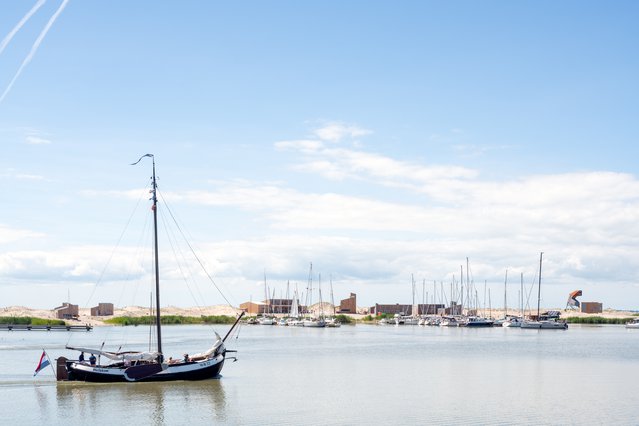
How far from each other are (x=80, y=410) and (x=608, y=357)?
202 ft

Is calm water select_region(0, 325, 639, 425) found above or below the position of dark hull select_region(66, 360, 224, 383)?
below

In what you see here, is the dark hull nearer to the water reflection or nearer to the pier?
the water reflection

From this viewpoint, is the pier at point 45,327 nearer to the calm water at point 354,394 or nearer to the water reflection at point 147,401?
the calm water at point 354,394

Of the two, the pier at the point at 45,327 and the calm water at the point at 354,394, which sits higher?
the calm water at the point at 354,394

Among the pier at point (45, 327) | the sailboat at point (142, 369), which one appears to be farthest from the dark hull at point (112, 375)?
the pier at point (45, 327)

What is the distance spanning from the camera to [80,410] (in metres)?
47.2

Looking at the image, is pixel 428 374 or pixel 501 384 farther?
pixel 428 374

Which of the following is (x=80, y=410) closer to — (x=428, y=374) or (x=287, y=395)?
(x=287, y=395)

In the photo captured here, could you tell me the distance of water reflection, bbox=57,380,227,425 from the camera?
4512cm

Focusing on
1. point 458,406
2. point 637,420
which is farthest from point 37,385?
point 637,420

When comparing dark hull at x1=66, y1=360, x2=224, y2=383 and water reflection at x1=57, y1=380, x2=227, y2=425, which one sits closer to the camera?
water reflection at x1=57, y1=380, x2=227, y2=425

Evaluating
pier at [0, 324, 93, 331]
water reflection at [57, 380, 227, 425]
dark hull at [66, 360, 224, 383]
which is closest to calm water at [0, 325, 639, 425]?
water reflection at [57, 380, 227, 425]

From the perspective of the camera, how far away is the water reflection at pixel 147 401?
148 feet

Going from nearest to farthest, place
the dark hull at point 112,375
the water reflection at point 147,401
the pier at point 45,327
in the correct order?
the water reflection at point 147,401
the dark hull at point 112,375
the pier at point 45,327
